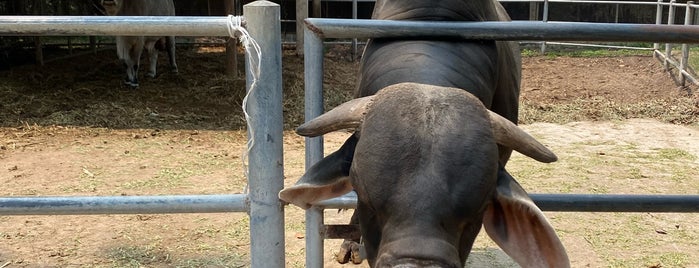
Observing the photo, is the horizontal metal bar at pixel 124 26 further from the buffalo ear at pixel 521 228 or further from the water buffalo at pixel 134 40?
the water buffalo at pixel 134 40

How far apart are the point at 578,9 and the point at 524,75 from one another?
6033 millimetres

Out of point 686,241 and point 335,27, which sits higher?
point 335,27

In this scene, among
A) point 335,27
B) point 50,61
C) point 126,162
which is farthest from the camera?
point 50,61

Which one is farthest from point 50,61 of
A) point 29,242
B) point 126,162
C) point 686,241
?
Answer: point 686,241

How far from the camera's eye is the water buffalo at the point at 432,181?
1899 millimetres

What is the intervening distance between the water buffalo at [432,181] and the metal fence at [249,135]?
14 centimetres

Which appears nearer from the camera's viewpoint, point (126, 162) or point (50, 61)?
point (126, 162)

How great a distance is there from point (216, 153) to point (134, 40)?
13.9 feet

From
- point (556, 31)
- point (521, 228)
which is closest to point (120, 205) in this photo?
point (521, 228)

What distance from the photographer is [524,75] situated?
39.8 ft

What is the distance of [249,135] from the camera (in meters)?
2.28

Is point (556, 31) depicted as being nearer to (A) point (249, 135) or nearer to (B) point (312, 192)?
(B) point (312, 192)

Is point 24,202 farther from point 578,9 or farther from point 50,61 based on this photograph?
point 578,9

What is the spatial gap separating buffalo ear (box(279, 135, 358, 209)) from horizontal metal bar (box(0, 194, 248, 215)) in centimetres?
20
